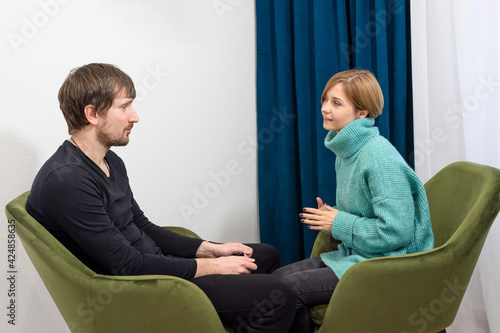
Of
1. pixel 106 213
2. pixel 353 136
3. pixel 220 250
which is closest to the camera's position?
pixel 106 213

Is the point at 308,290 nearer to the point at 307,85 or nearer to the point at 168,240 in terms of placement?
the point at 168,240

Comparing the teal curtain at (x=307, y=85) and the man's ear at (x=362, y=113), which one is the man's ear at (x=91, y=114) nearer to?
the man's ear at (x=362, y=113)

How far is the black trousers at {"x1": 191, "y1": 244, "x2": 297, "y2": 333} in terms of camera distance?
1.52 meters

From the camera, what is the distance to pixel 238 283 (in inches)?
60.8

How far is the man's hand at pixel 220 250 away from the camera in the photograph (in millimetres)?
1855

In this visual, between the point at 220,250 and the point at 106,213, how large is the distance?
503mm

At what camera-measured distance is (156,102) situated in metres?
2.44

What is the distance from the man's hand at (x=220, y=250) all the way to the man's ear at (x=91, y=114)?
61 cm

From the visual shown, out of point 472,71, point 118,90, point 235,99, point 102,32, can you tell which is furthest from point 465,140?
point 102,32

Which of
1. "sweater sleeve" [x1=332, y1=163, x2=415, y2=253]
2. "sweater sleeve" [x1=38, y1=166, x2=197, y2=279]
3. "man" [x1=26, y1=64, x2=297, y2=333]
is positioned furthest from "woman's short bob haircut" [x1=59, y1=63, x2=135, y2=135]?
"sweater sleeve" [x1=332, y1=163, x2=415, y2=253]

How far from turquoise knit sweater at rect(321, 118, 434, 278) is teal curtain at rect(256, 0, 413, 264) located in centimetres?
68

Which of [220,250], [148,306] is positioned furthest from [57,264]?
[220,250]

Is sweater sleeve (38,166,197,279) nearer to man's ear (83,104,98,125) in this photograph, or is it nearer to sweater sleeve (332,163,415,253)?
man's ear (83,104,98,125)

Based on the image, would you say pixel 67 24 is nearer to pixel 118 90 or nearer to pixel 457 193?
pixel 118 90
